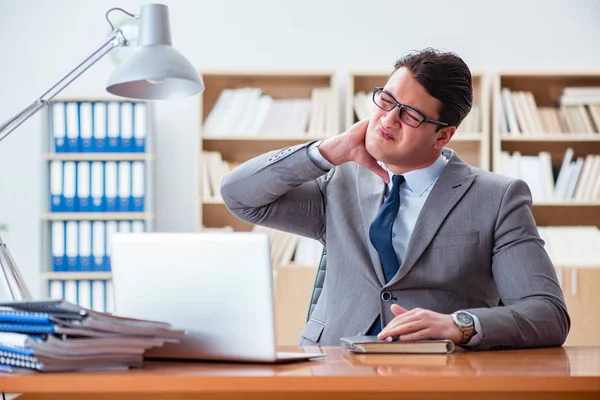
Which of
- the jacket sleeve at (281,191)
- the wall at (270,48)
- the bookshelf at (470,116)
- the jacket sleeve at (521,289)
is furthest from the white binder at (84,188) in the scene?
the jacket sleeve at (521,289)

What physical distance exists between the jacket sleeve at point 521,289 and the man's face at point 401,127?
0.81ft

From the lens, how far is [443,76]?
192 cm

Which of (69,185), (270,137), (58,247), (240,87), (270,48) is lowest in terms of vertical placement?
(58,247)

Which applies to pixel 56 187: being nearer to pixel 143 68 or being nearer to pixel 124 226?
pixel 124 226

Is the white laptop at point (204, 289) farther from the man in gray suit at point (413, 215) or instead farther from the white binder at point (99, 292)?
the white binder at point (99, 292)

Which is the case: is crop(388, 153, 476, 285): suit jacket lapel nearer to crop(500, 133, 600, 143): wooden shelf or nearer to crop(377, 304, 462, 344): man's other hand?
crop(377, 304, 462, 344): man's other hand

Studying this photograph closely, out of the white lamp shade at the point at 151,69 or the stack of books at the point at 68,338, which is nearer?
the stack of books at the point at 68,338

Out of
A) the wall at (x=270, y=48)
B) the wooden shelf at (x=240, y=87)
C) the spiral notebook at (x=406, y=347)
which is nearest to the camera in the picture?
the spiral notebook at (x=406, y=347)


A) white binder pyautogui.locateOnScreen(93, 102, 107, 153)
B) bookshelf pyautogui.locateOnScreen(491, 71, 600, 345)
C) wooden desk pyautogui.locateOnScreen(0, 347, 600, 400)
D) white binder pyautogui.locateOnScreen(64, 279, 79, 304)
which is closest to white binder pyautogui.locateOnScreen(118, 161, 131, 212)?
white binder pyautogui.locateOnScreen(93, 102, 107, 153)

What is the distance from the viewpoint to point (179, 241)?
132 cm

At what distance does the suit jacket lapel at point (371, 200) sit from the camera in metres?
1.91

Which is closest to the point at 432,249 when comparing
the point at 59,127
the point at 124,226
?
the point at 124,226

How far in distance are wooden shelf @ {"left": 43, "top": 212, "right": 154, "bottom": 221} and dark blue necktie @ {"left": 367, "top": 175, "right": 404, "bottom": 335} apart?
2473 mm

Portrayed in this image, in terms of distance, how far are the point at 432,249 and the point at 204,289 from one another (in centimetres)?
74
